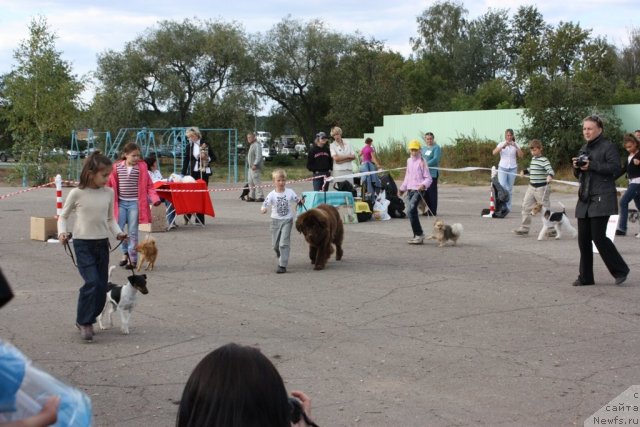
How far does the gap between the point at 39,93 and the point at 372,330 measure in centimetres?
2888

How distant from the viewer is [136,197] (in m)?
12.0

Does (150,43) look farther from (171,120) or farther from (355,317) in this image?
(355,317)

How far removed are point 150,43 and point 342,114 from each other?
38.8 feet

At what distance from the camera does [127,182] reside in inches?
467

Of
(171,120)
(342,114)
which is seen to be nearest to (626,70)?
(342,114)

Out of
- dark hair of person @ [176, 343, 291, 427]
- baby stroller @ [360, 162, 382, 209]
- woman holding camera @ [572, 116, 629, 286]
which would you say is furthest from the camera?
baby stroller @ [360, 162, 382, 209]

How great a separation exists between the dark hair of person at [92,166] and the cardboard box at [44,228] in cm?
728

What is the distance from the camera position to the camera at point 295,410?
106 inches

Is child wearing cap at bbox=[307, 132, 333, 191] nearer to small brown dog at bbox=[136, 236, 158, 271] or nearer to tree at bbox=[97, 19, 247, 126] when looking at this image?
small brown dog at bbox=[136, 236, 158, 271]

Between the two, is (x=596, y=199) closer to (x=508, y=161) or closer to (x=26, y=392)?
(x=26, y=392)

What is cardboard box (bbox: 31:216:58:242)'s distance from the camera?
1513 centimetres

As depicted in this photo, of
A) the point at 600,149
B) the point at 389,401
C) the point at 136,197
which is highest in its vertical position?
the point at 600,149

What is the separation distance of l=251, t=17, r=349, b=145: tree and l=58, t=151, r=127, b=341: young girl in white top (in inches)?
1833

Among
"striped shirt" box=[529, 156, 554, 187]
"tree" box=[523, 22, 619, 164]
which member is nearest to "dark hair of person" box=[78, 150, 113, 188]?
"striped shirt" box=[529, 156, 554, 187]
